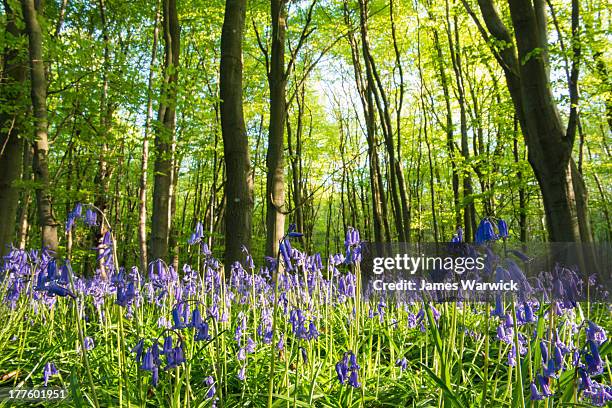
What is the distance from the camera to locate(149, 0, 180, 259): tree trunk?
7.78 meters

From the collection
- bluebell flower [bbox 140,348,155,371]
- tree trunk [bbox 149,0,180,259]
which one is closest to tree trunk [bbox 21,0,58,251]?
tree trunk [bbox 149,0,180,259]

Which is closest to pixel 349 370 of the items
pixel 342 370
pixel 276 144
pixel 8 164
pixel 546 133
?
pixel 342 370

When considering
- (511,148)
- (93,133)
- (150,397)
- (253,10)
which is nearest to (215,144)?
(253,10)

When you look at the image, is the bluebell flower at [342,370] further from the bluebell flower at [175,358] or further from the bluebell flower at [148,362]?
the bluebell flower at [148,362]

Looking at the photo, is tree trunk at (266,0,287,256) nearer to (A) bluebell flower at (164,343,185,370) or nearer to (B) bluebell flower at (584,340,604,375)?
(A) bluebell flower at (164,343,185,370)

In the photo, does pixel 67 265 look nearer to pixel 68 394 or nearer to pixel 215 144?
pixel 68 394

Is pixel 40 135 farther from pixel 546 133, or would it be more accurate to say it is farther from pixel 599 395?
pixel 546 133

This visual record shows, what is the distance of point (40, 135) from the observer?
19.2 feet

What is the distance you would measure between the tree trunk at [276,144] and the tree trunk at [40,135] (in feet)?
10.1

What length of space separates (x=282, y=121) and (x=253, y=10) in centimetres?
591

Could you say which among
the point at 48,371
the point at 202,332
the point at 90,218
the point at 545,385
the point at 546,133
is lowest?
the point at 48,371

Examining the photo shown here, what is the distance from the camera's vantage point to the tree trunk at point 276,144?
713 centimetres

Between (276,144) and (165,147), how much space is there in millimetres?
3038

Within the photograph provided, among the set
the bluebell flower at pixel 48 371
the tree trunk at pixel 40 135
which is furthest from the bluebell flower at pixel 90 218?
the tree trunk at pixel 40 135
